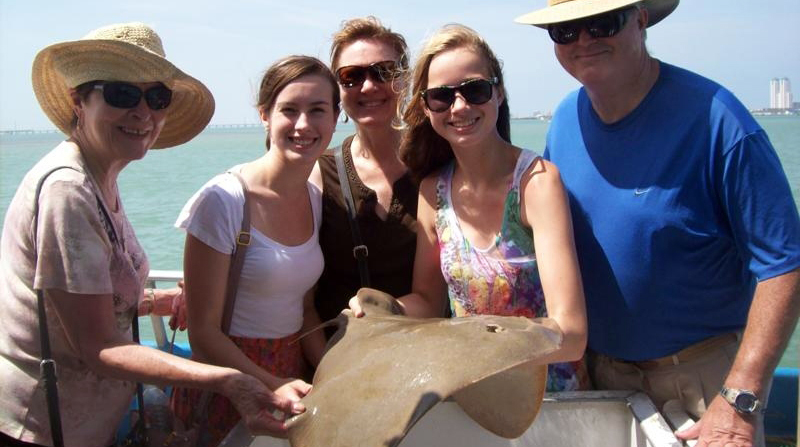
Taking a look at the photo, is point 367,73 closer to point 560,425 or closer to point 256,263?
point 256,263

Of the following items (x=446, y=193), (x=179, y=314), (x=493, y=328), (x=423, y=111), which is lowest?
(x=179, y=314)

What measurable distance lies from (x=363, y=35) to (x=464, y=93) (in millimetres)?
895

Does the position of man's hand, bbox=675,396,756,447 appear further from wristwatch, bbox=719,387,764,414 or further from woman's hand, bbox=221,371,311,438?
woman's hand, bbox=221,371,311,438

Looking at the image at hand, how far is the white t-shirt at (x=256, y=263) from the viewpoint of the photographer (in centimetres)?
260

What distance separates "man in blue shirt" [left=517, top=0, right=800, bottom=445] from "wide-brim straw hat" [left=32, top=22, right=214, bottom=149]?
4.99 ft

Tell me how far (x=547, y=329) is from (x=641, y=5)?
1576 millimetres

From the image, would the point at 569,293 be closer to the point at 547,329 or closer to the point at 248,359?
the point at 547,329

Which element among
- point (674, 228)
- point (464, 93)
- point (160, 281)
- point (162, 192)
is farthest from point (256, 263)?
point (162, 192)

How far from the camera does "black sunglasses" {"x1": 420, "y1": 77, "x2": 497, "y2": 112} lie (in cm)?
263

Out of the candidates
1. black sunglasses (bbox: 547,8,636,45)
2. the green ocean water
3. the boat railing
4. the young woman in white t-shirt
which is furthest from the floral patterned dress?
the green ocean water

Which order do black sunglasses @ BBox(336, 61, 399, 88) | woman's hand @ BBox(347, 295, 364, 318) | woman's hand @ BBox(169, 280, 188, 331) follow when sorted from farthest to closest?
woman's hand @ BBox(169, 280, 188, 331), black sunglasses @ BBox(336, 61, 399, 88), woman's hand @ BBox(347, 295, 364, 318)

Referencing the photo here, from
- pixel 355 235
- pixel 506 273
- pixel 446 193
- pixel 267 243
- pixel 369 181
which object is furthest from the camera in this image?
pixel 369 181

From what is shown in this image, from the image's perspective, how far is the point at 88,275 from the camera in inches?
84.7

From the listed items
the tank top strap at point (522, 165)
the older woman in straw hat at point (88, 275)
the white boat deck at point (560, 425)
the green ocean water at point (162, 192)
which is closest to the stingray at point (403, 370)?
the older woman in straw hat at point (88, 275)
